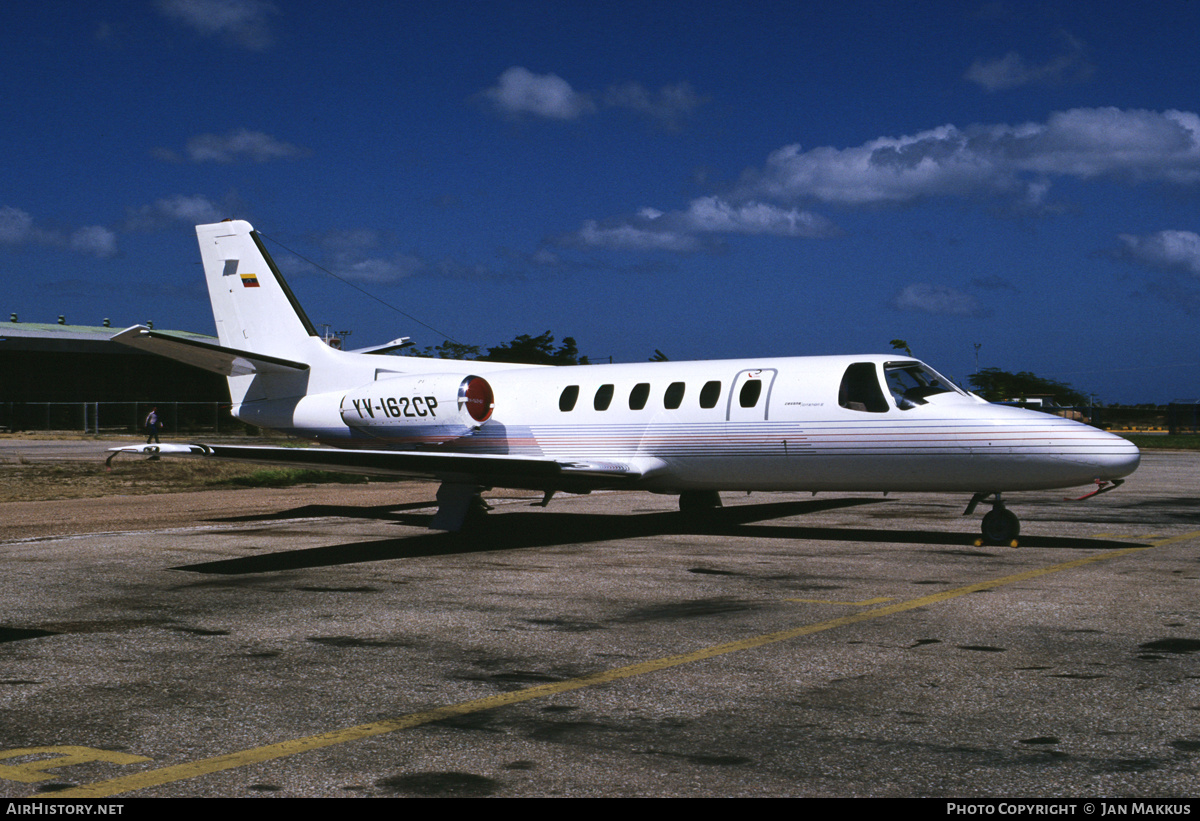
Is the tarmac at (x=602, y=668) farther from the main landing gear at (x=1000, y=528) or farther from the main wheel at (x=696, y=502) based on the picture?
the main wheel at (x=696, y=502)

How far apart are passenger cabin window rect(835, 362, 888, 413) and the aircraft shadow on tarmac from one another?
5.95ft

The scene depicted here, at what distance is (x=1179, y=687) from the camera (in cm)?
606

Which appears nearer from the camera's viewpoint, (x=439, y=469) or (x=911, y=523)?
(x=439, y=469)

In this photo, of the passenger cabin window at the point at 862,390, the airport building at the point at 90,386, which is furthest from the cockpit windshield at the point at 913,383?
the airport building at the point at 90,386

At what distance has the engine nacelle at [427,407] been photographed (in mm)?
17297

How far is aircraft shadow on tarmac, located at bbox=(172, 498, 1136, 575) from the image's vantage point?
41.8 ft

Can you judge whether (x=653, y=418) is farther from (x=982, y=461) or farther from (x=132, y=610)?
(x=132, y=610)

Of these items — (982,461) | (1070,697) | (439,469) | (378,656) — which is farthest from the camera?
(439,469)

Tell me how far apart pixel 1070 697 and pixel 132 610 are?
719 cm

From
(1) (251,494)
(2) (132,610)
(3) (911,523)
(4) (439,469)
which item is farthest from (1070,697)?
(1) (251,494)

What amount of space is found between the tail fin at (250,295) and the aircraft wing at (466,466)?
5.90 metres

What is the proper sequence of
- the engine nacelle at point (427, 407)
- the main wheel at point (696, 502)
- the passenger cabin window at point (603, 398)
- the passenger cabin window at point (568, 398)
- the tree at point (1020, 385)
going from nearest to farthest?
1. the passenger cabin window at point (603, 398)
2. the passenger cabin window at point (568, 398)
3. the engine nacelle at point (427, 407)
4. the main wheel at point (696, 502)
5. the tree at point (1020, 385)

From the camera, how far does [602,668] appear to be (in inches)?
264

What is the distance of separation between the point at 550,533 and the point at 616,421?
1.99 metres
